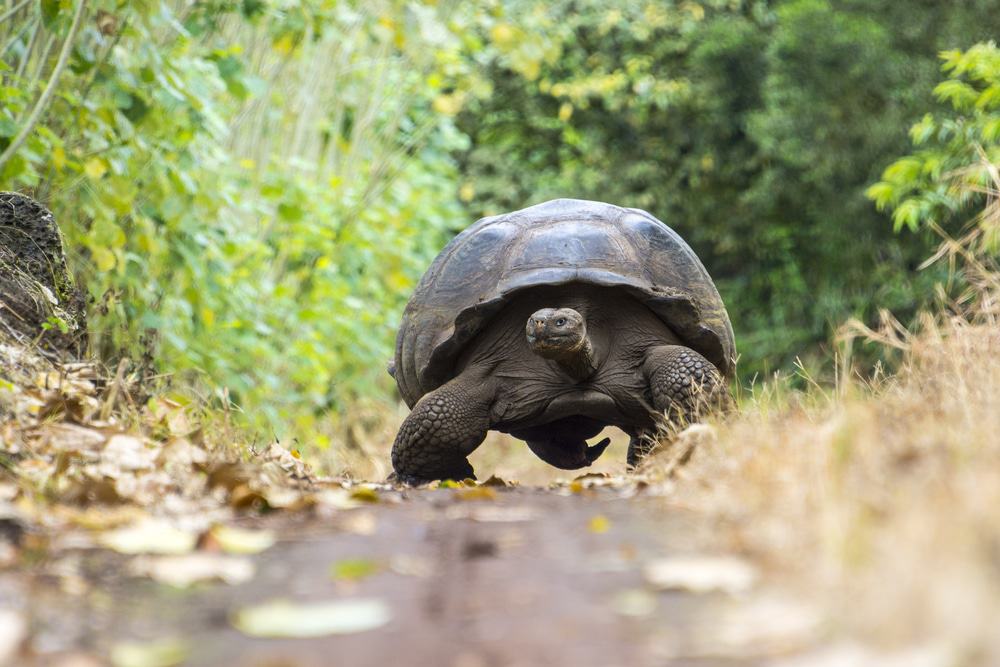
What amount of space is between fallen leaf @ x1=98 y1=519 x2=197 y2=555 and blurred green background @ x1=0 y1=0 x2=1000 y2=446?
106 inches

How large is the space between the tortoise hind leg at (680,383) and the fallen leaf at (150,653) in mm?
2745

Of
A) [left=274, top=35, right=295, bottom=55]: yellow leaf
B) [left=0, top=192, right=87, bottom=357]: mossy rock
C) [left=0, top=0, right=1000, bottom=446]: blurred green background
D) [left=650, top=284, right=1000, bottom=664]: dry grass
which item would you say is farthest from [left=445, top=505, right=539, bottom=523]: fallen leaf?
[left=274, top=35, right=295, bottom=55]: yellow leaf

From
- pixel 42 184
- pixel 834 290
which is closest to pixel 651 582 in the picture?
pixel 42 184

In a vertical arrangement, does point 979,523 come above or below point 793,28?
below

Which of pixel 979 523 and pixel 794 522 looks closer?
pixel 979 523

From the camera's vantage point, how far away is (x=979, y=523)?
178 centimetres

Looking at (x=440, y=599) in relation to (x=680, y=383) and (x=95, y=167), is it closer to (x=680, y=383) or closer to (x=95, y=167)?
(x=680, y=383)

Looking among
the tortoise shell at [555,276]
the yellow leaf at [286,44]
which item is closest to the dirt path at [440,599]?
the tortoise shell at [555,276]

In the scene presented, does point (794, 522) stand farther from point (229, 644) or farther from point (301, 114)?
point (301, 114)

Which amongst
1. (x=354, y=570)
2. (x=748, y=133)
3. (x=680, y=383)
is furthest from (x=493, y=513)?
(x=748, y=133)

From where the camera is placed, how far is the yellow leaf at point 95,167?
5254mm

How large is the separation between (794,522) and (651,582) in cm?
30

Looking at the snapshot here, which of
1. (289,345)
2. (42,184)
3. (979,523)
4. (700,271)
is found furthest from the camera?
(289,345)

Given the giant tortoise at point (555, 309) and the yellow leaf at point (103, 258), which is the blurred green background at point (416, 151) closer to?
the yellow leaf at point (103, 258)
